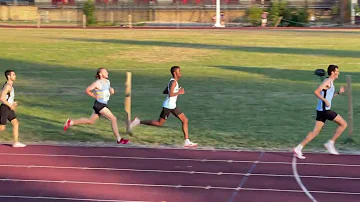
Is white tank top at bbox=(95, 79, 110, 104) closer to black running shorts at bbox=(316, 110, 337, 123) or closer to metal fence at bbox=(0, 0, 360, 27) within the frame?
black running shorts at bbox=(316, 110, 337, 123)

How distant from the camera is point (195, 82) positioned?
2577 centimetres

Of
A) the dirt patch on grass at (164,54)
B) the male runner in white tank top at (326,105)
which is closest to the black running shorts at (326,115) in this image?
the male runner in white tank top at (326,105)

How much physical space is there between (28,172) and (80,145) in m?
2.59

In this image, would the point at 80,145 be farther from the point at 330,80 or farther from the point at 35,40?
the point at 35,40

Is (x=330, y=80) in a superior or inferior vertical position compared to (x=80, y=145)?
superior

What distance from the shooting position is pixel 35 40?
44.8 metres

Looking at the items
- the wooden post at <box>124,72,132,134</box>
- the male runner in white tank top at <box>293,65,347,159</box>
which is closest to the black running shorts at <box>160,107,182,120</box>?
the wooden post at <box>124,72,132,134</box>

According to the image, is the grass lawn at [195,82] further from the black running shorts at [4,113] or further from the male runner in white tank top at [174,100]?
the black running shorts at [4,113]

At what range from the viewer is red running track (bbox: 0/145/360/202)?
9969 millimetres

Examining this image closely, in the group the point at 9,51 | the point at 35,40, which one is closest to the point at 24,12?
the point at 35,40

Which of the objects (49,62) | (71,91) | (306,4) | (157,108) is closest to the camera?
(157,108)

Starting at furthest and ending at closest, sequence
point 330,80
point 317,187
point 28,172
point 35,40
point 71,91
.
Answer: point 35,40
point 71,91
point 330,80
point 28,172
point 317,187

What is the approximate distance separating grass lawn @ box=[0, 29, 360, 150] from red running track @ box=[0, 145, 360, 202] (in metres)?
1.34

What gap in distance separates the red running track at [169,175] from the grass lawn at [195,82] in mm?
1338
